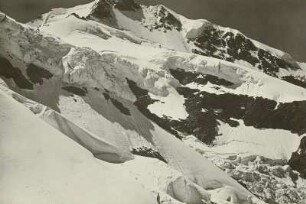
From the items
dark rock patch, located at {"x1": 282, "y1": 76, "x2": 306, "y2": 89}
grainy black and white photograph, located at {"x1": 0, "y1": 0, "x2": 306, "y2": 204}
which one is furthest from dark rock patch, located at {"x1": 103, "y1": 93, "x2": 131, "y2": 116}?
dark rock patch, located at {"x1": 282, "y1": 76, "x2": 306, "y2": 89}

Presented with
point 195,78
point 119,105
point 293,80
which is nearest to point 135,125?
point 119,105

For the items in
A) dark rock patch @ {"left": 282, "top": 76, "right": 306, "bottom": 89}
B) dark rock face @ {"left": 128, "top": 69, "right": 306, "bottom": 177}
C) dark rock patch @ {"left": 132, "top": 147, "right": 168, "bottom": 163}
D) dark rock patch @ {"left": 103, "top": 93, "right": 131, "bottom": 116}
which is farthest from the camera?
dark rock patch @ {"left": 282, "top": 76, "right": 306, "bottom": 89}

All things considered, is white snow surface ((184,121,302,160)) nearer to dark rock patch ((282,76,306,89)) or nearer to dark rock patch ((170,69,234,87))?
dark rock patch ((170,69,234,87))

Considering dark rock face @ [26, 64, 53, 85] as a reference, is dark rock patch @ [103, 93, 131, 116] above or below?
below

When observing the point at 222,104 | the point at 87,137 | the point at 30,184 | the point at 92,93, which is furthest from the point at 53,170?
the point at 222,104

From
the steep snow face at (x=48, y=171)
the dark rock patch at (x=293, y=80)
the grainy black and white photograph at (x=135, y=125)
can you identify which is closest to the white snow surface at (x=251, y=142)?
the grainy black and white photograph at (x=135, y=125)

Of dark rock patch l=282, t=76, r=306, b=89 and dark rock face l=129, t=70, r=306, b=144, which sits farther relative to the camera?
dark rock patch l=282, t=76, r=306, b=89

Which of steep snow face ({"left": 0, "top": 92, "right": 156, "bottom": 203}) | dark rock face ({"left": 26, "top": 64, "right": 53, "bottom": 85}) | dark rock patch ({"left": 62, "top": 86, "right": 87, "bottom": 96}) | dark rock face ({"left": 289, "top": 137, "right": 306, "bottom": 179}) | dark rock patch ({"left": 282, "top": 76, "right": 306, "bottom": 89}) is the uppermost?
steep snow face ({"left": 0, "top": 92, "right": 156, "bottom": 203})

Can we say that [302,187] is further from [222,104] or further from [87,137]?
[87,137]
